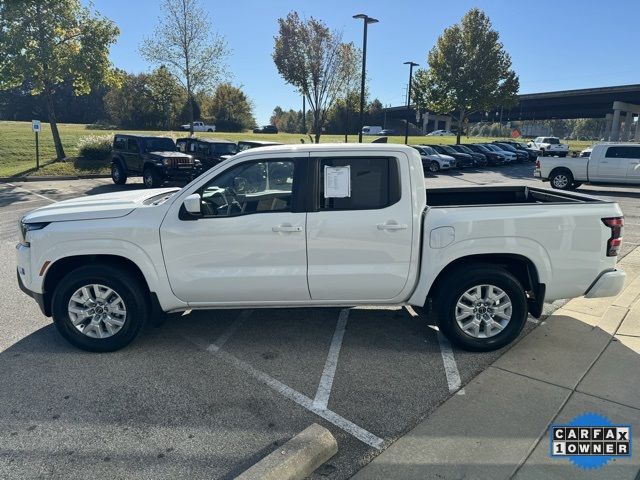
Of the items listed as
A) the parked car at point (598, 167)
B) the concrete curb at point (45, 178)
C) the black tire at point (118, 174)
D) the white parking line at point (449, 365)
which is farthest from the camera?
the concrete curb at point (45, 178)

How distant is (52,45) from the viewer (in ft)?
60.3

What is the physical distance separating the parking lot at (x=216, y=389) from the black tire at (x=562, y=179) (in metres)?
14.6

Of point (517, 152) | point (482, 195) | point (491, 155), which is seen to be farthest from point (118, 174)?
point (517, 152)

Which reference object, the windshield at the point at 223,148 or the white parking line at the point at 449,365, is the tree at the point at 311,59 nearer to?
the windshield at the point at 223,148

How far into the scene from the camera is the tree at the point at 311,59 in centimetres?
2661

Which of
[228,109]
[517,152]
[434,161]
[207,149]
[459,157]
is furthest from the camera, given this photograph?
[228,109]

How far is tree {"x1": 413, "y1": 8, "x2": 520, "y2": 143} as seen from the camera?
1362 inches

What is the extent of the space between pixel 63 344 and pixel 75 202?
1.35 m

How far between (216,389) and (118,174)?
610 inches

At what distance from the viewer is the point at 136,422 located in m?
3.09

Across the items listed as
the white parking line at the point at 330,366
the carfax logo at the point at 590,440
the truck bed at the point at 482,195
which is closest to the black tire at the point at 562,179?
the truck bed at the point at 482,195

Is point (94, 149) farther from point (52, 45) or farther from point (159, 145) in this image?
point (159, 145)

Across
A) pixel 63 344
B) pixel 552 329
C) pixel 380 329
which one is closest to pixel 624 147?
pixel 552 329

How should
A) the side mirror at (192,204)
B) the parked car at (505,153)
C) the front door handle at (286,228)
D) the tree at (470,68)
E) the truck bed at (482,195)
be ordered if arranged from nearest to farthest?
the side mirror at (192,204), the front door handle at (286,228), the truck bed at (482,195), the parked car at (505,153), the tree at (470,68)
